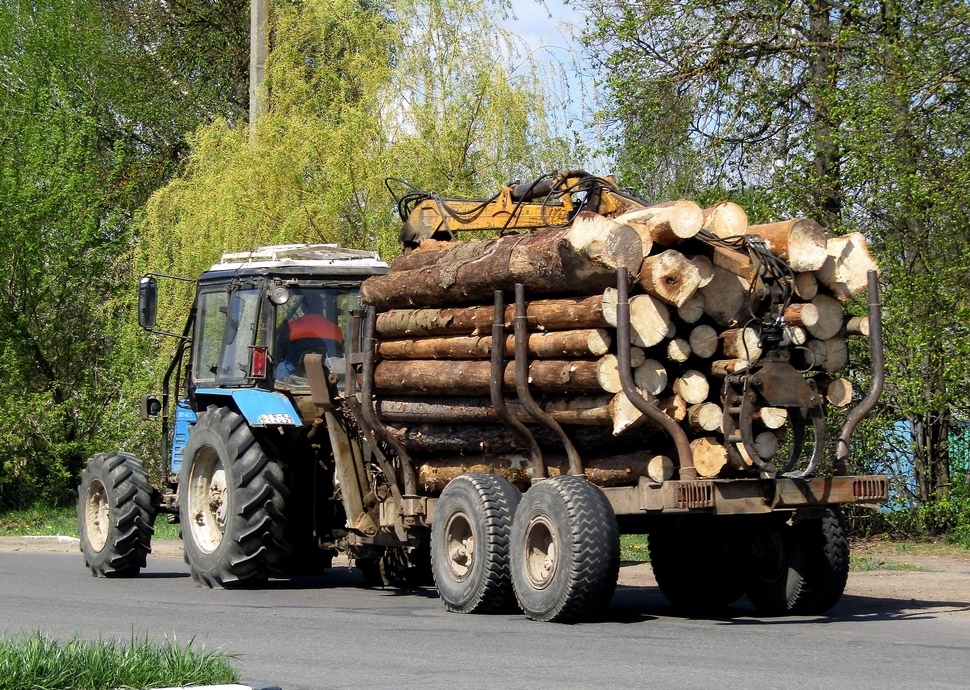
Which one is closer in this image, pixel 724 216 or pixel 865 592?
pixel 724 216

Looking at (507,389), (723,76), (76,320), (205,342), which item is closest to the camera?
(507,389)

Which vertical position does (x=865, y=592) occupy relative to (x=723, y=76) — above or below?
below

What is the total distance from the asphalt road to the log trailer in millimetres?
483

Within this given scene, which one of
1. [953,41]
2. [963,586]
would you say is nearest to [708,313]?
[963,586]

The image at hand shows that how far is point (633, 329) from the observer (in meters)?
10.2

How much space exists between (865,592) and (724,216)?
438cm

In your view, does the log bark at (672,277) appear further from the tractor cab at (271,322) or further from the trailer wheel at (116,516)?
the trailer wheel at (116,516)

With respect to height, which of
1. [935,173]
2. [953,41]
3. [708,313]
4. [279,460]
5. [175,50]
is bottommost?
[279,460]

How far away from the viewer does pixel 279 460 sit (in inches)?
527

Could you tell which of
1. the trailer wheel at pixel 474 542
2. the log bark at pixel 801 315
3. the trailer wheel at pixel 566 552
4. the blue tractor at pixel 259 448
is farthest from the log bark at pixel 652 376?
the blue tractor at pixel 259 448

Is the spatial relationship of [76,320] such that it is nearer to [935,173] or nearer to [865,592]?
[935,173]

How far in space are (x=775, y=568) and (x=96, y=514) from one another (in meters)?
7.44

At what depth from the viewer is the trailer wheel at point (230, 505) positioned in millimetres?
13078

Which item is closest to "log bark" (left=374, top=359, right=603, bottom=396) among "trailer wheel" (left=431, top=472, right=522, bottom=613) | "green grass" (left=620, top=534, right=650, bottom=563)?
"trailer wheel" (left=431, top=472, right=522, bottom=613)
